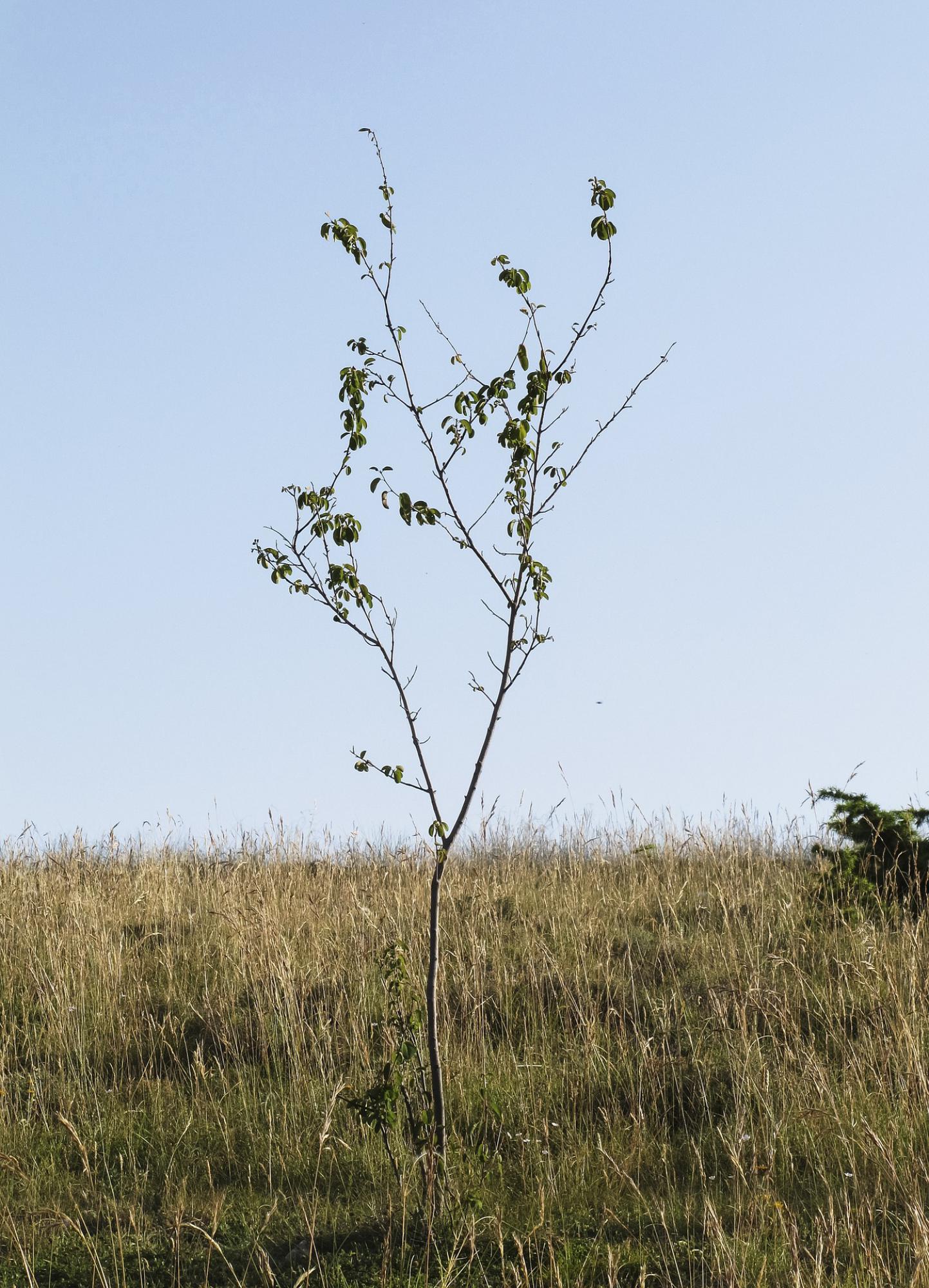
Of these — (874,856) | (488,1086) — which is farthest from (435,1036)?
(874,856)

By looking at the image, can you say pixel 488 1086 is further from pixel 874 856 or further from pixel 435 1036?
pixel 874 856

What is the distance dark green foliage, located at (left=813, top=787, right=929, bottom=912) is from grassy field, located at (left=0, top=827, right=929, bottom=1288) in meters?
0.25

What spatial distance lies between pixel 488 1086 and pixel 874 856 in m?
3.75

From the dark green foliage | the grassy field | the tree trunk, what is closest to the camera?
the grassy field

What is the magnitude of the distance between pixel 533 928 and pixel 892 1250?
3786 mm

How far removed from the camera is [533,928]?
24.3 feet

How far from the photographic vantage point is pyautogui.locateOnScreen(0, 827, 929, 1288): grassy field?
375cm

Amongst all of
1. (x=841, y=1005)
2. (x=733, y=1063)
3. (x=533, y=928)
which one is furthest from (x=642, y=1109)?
(x=533, y=928)

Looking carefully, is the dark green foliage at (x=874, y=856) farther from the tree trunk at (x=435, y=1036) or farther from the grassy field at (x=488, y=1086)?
the tree trunk at (x=435, y=1036)

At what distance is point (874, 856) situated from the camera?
25.2 feet

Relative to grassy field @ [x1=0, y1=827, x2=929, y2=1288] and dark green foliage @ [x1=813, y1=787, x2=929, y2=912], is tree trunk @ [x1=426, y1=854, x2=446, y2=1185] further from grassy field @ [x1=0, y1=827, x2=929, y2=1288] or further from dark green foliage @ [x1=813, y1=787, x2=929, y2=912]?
dark green foliage @ [x1=813, y1=787, x2=929, y2=912]

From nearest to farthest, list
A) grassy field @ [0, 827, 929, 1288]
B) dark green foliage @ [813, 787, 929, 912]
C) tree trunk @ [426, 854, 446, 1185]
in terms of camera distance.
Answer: grassy field @ [0, 827, 929, 1288] < tree trunk @ [426, 854, 446, 1185] < dark green foliage @ [813, 787, 929, 912]

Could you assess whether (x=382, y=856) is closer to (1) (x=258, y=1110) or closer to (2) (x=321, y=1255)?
(1) (x=258, y=1110)

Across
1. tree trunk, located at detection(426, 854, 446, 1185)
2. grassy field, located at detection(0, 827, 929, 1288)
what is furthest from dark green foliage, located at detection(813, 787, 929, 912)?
tree trunk, located at detection(426, 854, 446, 1185)
